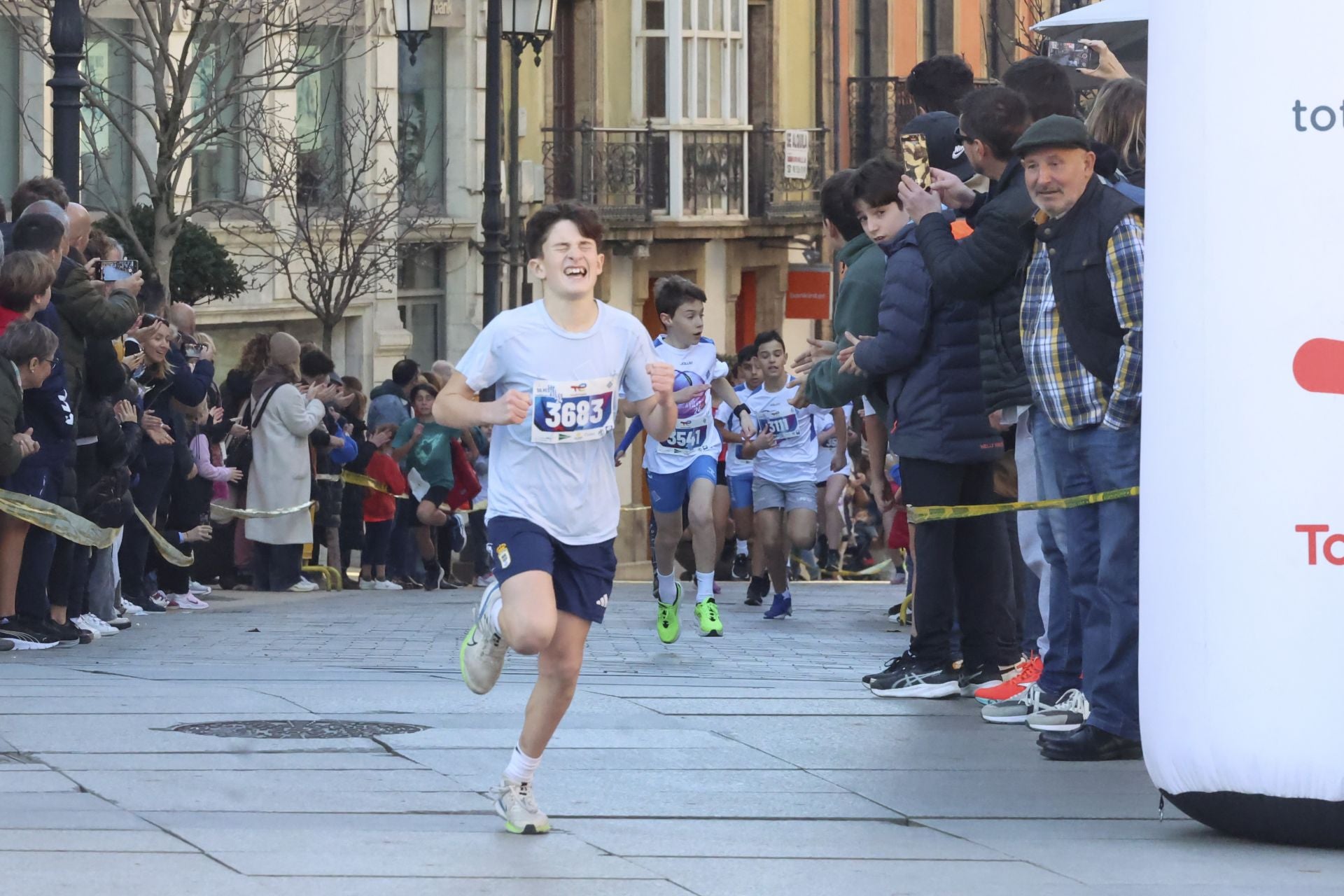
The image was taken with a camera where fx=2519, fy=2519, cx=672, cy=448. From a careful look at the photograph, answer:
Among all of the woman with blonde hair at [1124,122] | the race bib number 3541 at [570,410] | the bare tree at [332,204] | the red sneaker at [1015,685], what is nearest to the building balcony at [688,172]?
the bare tree at [332,204]

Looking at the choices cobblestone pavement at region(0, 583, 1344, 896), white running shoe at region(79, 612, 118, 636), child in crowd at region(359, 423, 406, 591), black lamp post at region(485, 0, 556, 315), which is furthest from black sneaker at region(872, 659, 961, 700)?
black lamp post at region(485, 0, 556, 315)

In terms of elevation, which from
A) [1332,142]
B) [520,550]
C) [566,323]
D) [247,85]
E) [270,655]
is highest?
[247,85]

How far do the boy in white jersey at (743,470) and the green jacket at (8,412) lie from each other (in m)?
6.63

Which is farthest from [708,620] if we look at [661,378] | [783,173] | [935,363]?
[783,173]

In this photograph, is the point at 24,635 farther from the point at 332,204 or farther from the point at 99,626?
the point at 332,204

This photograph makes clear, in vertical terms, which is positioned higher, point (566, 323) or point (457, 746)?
point (566, 323)

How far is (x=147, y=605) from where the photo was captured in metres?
15.8

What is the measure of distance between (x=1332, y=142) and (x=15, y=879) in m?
3.84

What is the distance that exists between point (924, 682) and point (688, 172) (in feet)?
93.9

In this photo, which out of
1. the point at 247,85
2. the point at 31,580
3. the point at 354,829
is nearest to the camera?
the point at 354,829

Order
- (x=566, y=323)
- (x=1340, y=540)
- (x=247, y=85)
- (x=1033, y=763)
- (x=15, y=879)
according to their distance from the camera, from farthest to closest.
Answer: (x=247, y=85) < (x=1033, y=763) < (x=566, y=323) < (x=1340, y=540) < (x=15, y=879)

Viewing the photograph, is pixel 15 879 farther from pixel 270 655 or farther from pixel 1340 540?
pixel 270 655

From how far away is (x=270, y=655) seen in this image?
505 inches

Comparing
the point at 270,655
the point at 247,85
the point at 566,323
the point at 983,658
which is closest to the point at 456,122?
the point at 247,85
